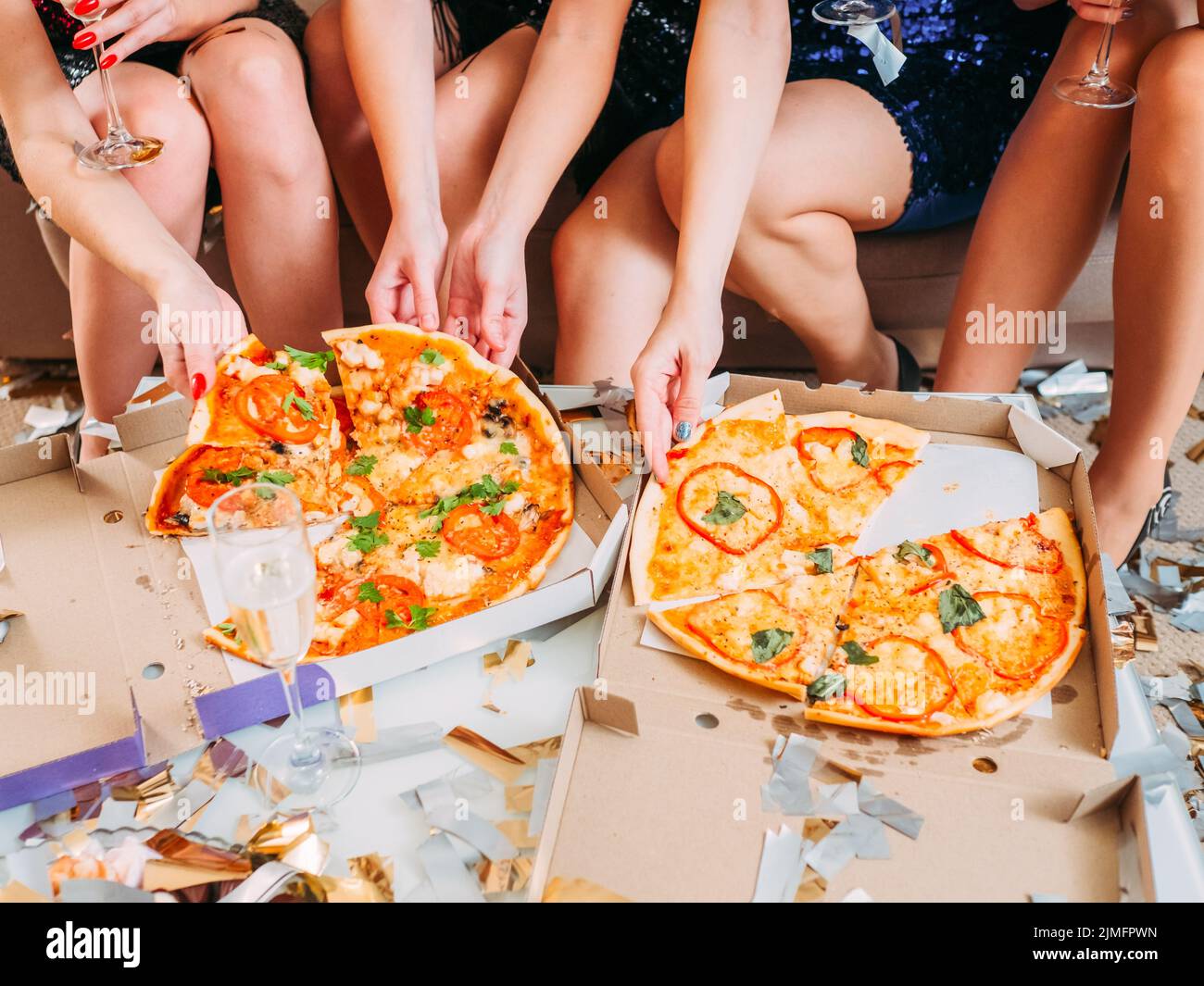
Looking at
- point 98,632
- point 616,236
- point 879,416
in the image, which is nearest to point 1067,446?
point 879,416

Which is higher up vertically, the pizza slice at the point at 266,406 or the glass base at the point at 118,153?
the glass base at the point at 118,153

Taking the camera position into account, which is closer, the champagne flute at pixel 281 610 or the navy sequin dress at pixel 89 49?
the champagne flute at pixel 281 610

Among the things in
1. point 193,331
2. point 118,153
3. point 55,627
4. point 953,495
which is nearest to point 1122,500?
point 953,495

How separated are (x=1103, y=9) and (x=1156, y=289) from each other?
46 cm

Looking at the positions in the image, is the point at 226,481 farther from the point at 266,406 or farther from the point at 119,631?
the point at 119,631

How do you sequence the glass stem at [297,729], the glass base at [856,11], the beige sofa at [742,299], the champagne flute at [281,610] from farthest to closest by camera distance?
the beige sofa at [742,299] < the glass base at [856,11] < the glass stem at [297,729] < the champagne flute at [281,610]

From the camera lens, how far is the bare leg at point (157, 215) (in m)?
1.83

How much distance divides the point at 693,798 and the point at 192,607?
0.69m

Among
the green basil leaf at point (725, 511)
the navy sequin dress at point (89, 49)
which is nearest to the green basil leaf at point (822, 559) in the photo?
the green basil leaf at point (725, 511)

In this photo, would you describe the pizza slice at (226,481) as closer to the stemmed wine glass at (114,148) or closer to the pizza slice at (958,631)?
the stemmed wine glass at (114,148)

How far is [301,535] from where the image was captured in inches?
35.9

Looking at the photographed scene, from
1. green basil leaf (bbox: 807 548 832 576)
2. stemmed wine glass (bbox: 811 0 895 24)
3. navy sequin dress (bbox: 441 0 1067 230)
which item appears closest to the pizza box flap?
green basil leaf (bbox: 807 548 832 576)

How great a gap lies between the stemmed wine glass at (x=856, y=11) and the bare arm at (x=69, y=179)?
114cm

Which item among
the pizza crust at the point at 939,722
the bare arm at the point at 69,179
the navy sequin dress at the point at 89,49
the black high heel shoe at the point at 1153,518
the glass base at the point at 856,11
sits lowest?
the black high heel shoe at the point at 1153,518
